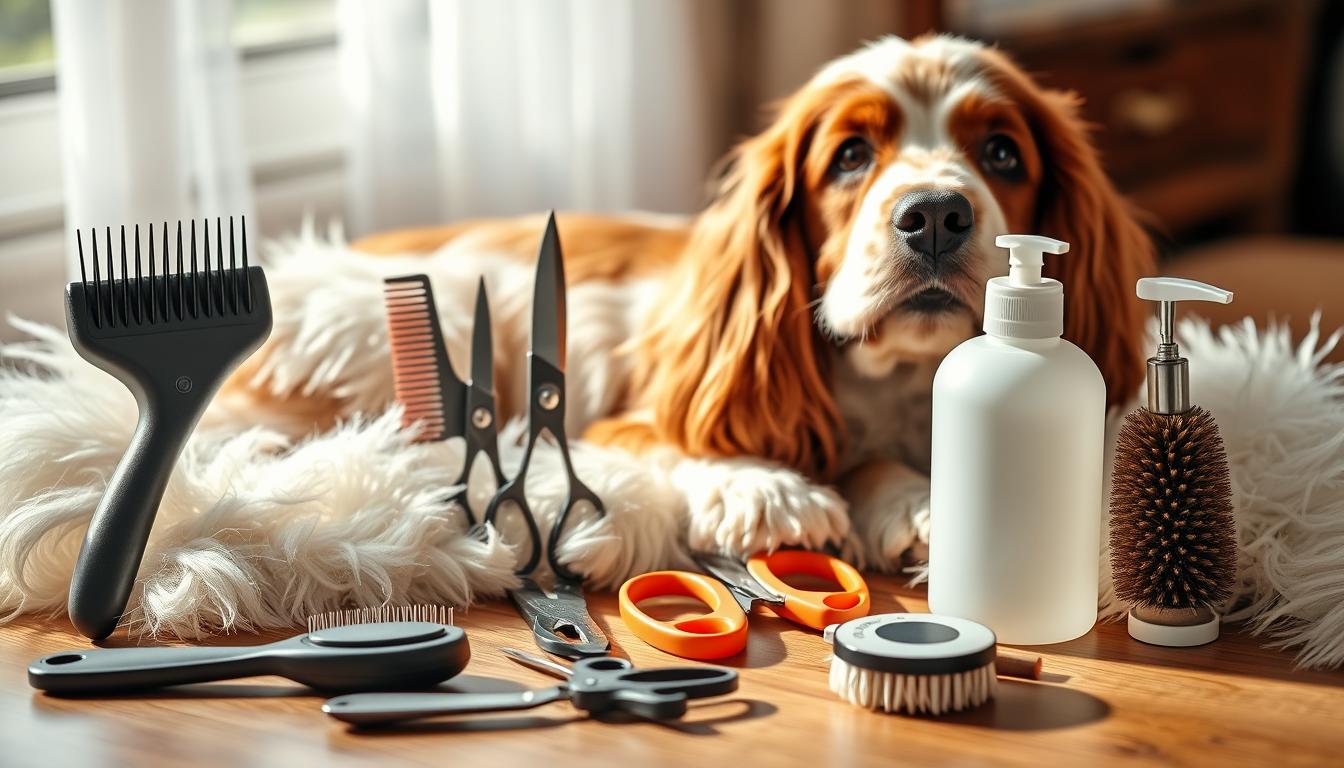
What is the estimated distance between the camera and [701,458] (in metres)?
1.31

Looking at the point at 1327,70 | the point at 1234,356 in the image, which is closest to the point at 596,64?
the point at 1234,356

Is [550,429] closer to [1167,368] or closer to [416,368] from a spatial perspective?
[416,368]

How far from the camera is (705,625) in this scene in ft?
3.46

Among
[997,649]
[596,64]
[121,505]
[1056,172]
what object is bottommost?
[997,649]

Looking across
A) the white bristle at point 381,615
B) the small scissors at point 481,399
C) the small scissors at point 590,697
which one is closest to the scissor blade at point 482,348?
the small scissors at point 481,399

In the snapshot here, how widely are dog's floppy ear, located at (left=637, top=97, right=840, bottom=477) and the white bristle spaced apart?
1.09 ft

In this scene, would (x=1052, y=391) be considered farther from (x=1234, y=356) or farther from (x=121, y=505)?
(x=121, y=505)

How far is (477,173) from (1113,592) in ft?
4.04

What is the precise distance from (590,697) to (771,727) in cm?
12

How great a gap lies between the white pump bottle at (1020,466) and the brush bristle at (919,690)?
0.34 feet

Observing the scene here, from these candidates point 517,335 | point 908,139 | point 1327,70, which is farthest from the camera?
point 1327,70

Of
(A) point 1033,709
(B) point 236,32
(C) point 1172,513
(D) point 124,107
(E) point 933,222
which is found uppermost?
(B) point 236,32

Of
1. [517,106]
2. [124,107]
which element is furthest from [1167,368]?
[517,106]

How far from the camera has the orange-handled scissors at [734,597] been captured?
1.02m
